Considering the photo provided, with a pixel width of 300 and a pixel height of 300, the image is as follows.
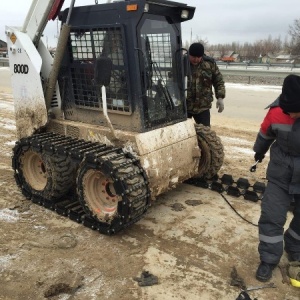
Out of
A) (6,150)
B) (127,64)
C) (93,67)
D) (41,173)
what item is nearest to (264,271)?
(127,64)

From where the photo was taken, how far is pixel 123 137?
14.3ft

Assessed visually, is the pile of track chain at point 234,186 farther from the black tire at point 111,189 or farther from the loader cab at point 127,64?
the black tire at point 111,189

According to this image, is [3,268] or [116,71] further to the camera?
[116,71]

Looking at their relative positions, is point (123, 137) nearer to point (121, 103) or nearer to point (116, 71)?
point (121, 103)

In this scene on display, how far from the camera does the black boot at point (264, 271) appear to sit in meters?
3.48

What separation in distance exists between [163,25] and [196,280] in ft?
9.69

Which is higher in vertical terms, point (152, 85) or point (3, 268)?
point (152, 85)

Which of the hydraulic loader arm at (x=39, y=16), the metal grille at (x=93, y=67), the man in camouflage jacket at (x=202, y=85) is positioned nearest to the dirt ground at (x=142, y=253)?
the man in camouflage jacket at (x=202, y=85)

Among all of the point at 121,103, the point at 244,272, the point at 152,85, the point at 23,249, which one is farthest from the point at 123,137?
the point at 244,272

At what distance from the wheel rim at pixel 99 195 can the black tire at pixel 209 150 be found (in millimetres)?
1667

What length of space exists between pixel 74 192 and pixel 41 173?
570mm

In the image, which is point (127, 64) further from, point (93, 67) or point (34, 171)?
point (34, 171)

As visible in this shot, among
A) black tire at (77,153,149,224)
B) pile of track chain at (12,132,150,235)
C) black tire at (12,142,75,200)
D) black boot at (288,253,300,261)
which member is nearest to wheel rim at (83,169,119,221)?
black tire at (77,153,149,224)

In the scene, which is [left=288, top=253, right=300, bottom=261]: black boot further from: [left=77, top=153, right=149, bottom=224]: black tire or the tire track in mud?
the tire track in mud
